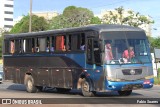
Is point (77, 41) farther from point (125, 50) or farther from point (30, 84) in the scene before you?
point (30, 84)

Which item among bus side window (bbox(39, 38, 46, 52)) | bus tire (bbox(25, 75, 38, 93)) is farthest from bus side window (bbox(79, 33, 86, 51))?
bus tire (bbox(25, 75, 38, 93))

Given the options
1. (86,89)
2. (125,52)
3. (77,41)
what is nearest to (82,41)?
(77,41)

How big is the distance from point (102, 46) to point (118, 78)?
59.9 inches

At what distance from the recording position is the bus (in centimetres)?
1870

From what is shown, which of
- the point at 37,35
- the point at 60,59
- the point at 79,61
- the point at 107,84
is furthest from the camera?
the point at 37,35

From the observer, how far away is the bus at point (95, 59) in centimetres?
1870

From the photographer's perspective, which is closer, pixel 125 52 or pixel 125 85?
pixel 125 85

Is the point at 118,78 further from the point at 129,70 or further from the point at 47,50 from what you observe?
the point at 47,50

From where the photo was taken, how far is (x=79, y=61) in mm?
20156

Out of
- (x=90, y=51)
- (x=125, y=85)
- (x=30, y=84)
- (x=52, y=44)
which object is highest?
(x=52, y=44)

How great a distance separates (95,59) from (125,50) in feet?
4.48

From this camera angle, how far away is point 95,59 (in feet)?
62.8

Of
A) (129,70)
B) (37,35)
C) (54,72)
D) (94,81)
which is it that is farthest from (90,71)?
(37,35)

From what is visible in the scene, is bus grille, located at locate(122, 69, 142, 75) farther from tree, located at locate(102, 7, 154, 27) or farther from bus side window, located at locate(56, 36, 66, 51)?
tree, located at locate(102, 7, 154, 27)
